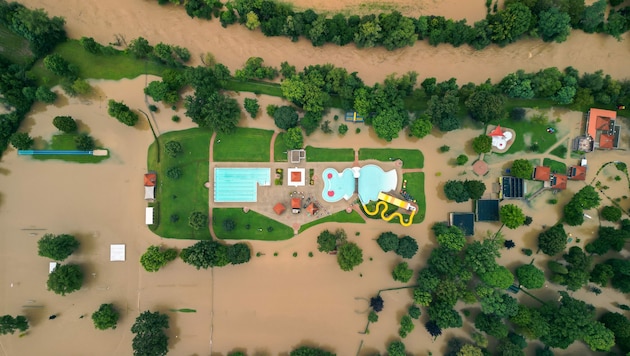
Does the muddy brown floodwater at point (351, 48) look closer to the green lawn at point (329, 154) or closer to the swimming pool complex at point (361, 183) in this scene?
the green lawn at point (329, 154)

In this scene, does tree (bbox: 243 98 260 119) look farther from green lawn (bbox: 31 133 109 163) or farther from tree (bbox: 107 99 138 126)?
green lawn (bbox: 31 133 109 163)

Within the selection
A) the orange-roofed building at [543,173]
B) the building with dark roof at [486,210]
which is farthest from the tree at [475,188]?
the orange-roofed building at [543,173]

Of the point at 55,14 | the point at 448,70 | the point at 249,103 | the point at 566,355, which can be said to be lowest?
the point at 566,355

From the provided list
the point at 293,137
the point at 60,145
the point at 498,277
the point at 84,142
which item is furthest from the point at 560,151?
the point at 60,145

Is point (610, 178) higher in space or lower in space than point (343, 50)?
lower

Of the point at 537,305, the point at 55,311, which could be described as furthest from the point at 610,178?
the point at 55,311

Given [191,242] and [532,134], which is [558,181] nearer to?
[532,134]

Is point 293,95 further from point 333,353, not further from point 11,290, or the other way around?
point 11,290

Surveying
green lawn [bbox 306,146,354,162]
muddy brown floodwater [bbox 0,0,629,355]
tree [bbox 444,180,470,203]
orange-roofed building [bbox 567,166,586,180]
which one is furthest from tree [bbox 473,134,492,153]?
green lawn [bbox 306,146,354,162]
